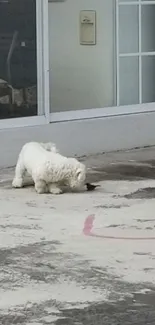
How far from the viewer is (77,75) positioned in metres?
10.8

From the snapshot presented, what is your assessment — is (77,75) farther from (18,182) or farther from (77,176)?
(77,176)

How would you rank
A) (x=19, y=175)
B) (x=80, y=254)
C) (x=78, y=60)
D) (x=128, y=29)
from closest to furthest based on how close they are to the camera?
(x=80, y=254) < (x=19, y=175) < (x=78, y=60) < (x=128, y=29)

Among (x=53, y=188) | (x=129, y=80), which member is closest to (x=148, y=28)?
(x=129, y=80)

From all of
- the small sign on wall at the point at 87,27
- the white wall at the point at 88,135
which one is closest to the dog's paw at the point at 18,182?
the white wall at the point at 88,135

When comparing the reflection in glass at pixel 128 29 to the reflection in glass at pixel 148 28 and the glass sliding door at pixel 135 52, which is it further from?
the reflection in glass at pixel 148 28

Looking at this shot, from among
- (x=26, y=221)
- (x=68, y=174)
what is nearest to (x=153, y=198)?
(x=68, y=174)

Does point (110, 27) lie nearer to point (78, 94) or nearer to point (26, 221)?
point (78, 94)

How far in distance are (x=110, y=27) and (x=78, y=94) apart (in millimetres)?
1024

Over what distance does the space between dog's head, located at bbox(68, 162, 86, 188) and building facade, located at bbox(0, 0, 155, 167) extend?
1629 mm

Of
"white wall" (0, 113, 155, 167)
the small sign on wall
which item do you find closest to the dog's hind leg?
"white wall" (0, 113, 155, 167)

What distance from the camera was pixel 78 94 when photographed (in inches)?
424

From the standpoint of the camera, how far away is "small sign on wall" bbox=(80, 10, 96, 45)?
1069cm

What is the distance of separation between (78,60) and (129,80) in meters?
0.97

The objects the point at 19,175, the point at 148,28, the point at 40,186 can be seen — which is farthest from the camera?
the point at 148,28
